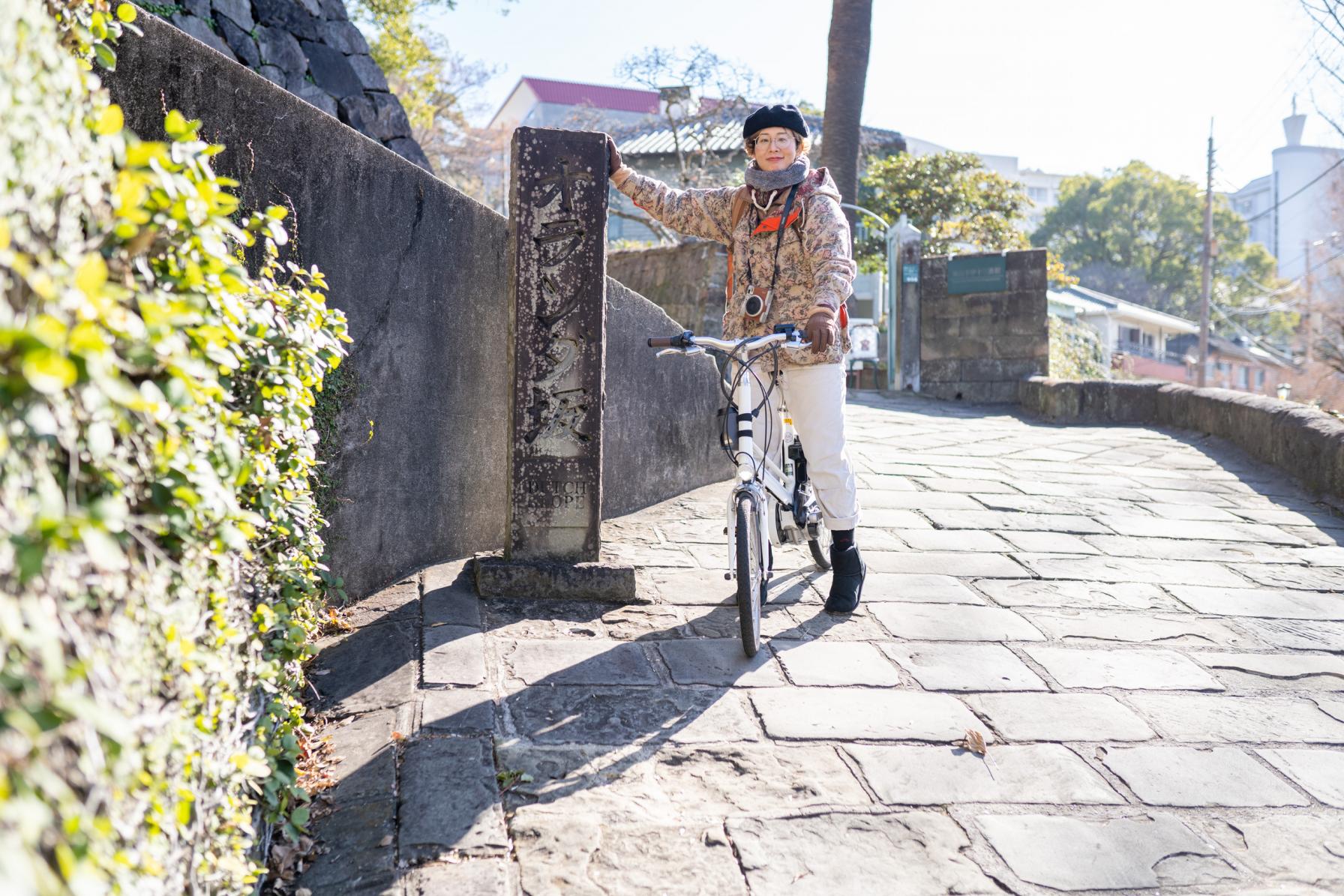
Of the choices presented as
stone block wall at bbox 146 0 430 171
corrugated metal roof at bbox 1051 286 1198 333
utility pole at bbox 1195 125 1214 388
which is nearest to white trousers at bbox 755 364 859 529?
stone block wall at bbox 146 0 430 171

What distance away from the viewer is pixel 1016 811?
2.75 meters

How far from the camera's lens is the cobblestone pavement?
245 cm

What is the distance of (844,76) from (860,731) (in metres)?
12.0

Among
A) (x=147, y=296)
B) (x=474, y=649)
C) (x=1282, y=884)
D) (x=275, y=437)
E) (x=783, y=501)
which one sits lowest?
(x=1282, y=884)

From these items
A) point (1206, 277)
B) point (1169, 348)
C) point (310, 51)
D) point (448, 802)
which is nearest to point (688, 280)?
point (310, 51)

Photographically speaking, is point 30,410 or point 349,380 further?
point 349,380

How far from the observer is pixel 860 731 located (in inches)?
125

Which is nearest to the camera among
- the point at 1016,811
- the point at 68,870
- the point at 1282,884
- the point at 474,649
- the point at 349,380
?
the point at 68,870

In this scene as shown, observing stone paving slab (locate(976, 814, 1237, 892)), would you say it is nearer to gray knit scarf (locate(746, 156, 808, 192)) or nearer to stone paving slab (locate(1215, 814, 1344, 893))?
stone paving slab (locate(1215, 814, 1344, 893))

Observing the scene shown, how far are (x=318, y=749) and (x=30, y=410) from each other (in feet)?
6.71

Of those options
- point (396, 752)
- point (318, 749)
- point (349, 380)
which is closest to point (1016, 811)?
point (396, 752)

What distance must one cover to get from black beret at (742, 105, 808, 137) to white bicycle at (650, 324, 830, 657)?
84cm

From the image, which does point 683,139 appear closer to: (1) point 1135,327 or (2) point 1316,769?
(2) point 1316,769

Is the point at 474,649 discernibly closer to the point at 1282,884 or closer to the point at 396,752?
the point at 396,752
